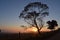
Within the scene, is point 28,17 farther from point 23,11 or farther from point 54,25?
point 54,25

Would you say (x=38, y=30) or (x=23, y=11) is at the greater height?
(x=23, y=11)

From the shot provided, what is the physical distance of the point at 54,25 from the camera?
52.3 metres

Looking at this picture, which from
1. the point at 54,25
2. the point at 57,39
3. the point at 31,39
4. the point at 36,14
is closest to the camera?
the point at 57,39

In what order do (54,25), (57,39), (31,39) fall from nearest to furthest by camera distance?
(57,39) → (31,39) → (54,25)

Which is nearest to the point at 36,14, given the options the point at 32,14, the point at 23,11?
the point at 32,14

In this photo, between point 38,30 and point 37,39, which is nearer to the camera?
point 37,39

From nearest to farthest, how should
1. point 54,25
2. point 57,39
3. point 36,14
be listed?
point 57,39 < point 36,14 < point 54,25

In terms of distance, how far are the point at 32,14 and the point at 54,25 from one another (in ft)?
58.2

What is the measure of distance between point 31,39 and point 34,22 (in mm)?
14844

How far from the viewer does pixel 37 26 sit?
122 feet

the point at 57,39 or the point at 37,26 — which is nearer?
the point at 57,39

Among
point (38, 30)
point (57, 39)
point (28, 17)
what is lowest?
point (57, 39)

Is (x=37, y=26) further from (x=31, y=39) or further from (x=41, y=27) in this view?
(x=31, y=39)

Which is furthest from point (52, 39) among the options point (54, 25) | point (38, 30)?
point (54, 25)
